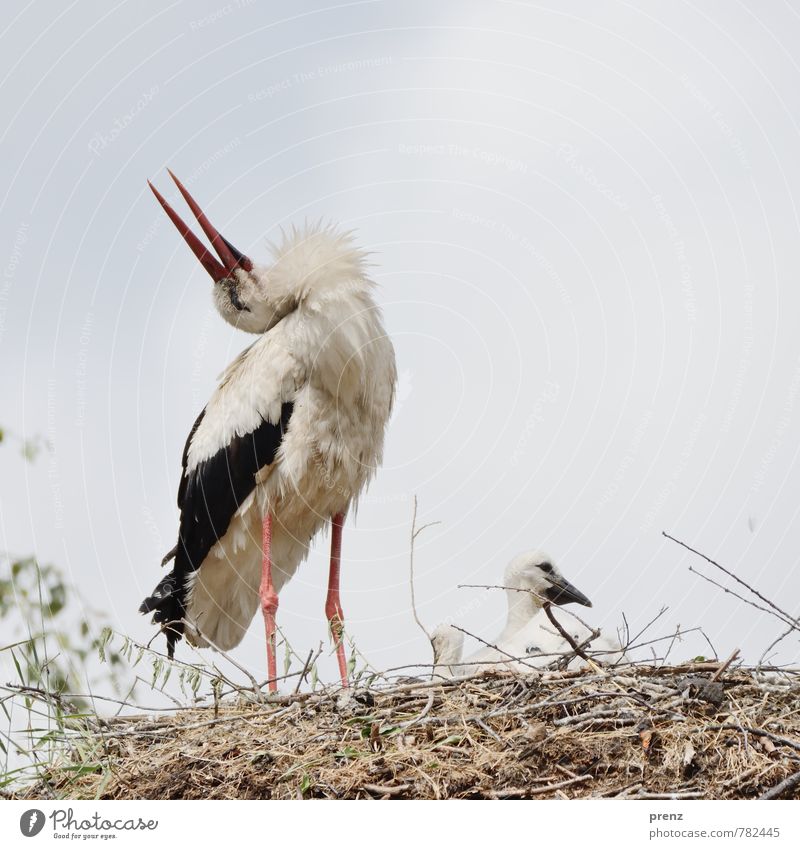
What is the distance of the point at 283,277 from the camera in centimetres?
349

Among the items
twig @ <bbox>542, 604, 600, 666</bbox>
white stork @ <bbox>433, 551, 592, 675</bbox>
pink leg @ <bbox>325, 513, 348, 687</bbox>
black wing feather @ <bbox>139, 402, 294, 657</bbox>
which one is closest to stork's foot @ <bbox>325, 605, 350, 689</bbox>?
pink leg @ <bbox>325, 513, 348, 687</bbox>

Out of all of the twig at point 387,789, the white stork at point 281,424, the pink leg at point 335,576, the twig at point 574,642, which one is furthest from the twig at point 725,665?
the pink leg at point 335,576

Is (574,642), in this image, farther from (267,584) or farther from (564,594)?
(267,584)

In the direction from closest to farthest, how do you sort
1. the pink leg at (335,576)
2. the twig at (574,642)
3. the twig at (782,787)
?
the twig at (782,787)
the twig at (574,642)
the pink leg at (335,576)

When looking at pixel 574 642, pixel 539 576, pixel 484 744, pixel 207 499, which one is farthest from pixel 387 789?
pixel 207 499

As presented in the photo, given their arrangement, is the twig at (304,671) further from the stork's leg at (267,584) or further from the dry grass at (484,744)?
the stork's leg at (267,584)

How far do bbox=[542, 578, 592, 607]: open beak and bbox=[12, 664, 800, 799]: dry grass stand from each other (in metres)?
1.04

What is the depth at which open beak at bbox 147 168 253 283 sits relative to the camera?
3605mm

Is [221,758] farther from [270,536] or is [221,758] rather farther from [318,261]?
[318,261]

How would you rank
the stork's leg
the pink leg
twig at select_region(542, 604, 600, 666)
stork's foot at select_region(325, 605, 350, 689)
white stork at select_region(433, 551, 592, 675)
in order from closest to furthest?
1. twig at select_region(542, 604, 600, 666)
2. white stork at select_region(433, 551, 592, 675)
3. stork's foot at select_region(325, 605, 350, 689)
4. the stork's leg
5. the pink leg

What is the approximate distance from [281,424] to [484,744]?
4.88 feet

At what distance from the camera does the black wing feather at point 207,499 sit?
3457 mm

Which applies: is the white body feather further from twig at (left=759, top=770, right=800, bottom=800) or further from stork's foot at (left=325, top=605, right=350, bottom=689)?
twig at (left=759, top=770, right=800, bottom=800)
